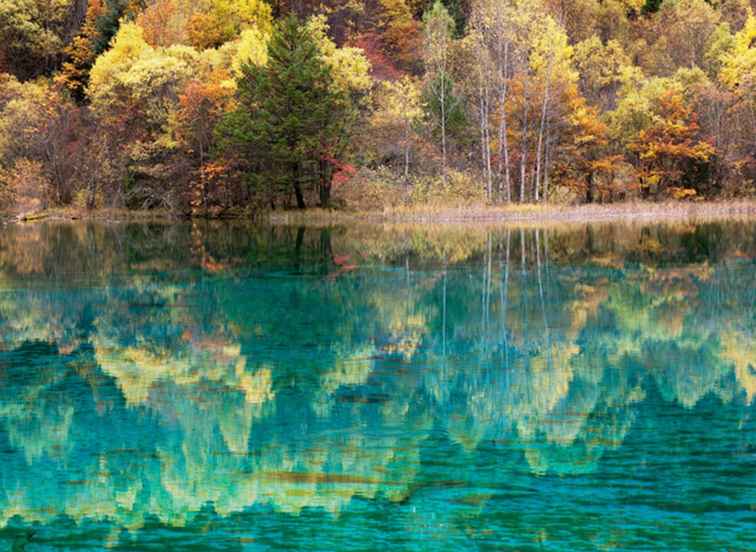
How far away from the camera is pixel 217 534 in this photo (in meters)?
6.75

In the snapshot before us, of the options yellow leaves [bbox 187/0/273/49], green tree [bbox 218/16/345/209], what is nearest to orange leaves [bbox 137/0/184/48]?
yellow leaves [bbox 187/0/273/49]

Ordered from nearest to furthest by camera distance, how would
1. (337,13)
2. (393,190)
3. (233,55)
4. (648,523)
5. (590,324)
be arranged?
(648,523)
(590,324)
(393,190)
(233,55)
(337,13)

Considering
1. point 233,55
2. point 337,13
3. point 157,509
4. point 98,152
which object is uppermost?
point 337,13

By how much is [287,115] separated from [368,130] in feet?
19.9

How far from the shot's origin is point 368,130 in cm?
5088

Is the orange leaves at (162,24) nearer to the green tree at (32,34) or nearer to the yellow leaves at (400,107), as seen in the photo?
the green tree at (32,34)

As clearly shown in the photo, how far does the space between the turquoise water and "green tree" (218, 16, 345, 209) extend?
24.5m

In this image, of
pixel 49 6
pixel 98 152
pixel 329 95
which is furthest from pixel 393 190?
pixel 49 6

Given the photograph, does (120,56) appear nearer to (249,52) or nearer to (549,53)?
(249,52)

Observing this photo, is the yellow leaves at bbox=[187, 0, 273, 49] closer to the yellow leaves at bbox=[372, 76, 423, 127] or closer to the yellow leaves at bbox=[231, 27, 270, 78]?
the yellow leaves at bbox=[231, 27, 270, 78]

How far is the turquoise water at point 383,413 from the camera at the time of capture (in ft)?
22.6

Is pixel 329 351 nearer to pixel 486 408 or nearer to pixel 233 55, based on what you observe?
pixel 486 408

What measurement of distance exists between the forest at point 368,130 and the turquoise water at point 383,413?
84.9 feet

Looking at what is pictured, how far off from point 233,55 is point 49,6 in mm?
34569
